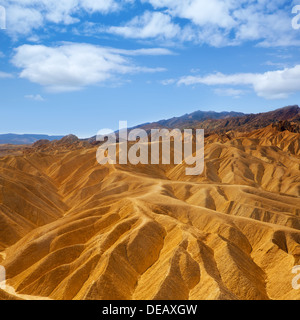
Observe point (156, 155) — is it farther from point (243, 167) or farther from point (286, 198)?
point (286, 198)

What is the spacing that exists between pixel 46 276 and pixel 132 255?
36.8ft

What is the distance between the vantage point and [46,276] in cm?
4347

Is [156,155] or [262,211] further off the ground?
[156,155]

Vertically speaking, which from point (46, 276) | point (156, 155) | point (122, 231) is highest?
point (156, 155)

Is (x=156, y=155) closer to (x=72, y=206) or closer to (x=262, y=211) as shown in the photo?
(x=72, y=206)

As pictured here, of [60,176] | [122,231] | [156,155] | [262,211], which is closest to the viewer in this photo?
[122,231]

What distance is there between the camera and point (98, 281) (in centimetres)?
3794

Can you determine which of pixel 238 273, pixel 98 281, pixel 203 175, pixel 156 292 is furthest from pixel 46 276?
pixel 203 175

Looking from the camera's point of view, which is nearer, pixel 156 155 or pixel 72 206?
pixel 72 206
